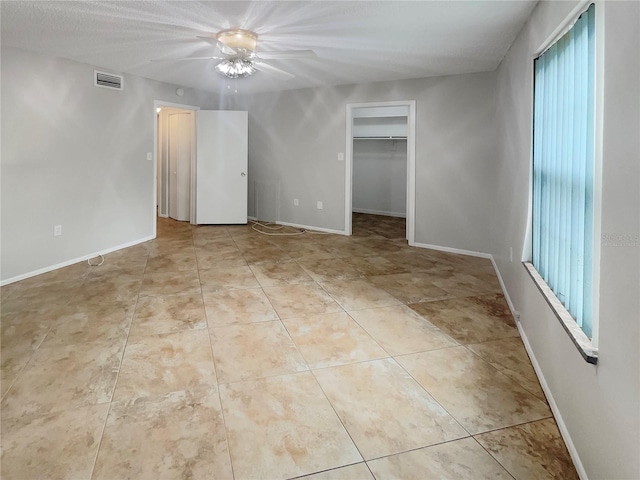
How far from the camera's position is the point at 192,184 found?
261 inches

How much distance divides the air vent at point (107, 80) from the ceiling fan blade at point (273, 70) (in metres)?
1.73

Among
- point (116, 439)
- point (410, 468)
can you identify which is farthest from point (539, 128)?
point (116, 439)

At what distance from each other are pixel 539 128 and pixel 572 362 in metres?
1.50

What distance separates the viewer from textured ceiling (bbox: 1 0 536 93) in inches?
108

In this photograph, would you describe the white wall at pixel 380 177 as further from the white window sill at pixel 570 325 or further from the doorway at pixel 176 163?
the white window sill at pixel 570 325

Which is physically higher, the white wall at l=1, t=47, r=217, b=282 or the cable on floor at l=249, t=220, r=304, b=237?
the white wall at l=1, t=47, r=217, b=282

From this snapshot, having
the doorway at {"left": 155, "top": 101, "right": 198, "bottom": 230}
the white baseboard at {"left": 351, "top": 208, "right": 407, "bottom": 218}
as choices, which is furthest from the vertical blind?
the doorway at {"left": 155, "top": 101, "right": 198, "bottom": 230}

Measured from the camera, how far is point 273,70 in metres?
4.71

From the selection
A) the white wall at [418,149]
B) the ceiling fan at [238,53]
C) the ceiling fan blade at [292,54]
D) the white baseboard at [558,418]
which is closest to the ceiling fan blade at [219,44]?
the ceiling fan at [238,53]

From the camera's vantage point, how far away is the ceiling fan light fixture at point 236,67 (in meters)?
3.64

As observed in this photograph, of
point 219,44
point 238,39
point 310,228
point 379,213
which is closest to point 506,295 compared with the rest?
point 238,39

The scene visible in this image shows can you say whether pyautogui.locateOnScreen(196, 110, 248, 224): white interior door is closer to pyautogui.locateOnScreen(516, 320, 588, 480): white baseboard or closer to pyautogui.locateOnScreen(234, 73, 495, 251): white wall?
pyautogui.locateOnScreen(234, 73, 495, 251): white wall

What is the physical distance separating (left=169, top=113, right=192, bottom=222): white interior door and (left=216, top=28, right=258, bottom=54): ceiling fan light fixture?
360cm

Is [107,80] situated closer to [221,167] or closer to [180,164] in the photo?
[221,167]
